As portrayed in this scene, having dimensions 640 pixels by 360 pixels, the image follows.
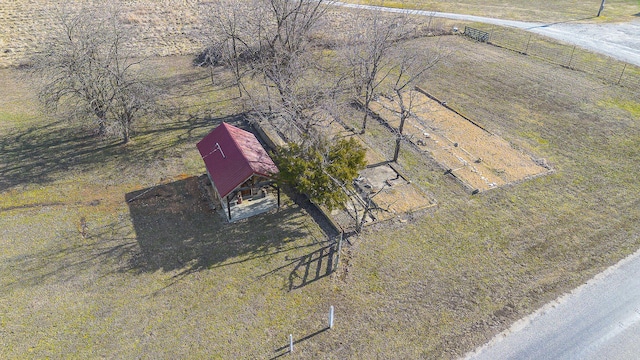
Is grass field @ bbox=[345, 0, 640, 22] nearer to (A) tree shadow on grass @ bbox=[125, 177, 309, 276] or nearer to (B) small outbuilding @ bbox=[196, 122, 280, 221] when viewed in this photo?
(B) small outbuilding @ bbox=[196, 122, 280, 221]

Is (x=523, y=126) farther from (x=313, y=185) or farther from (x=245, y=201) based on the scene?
(x=245, y=201)

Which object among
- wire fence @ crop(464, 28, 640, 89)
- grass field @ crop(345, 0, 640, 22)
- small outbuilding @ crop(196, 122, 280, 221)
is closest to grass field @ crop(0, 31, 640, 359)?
small outbuilding @ crop(196, 122, 280, 221)

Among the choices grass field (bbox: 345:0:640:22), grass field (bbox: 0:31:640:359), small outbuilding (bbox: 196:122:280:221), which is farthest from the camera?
grass field (bbox: 345:0:640:22)

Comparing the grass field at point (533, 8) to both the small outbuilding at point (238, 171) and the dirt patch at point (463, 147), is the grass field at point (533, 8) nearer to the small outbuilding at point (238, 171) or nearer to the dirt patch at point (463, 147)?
the dirt patch at point (463, 147)

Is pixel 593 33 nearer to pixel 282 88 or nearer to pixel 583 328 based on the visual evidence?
pixel 282 88

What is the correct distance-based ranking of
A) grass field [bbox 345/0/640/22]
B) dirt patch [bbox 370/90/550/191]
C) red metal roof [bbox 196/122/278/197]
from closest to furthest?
1. red metal roof [bbox 196/122/278/197]
2. dirt patch [bbox 370/90/550/191]
3. grass field [bbox 345/0/640/22]

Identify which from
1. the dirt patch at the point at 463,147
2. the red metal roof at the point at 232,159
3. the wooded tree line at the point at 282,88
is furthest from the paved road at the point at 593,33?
the red metal roof at the point at 232,159

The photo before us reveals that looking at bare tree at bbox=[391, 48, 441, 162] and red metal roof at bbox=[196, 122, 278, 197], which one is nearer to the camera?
red metal roof at bbox=[196, 122, 278, 197]

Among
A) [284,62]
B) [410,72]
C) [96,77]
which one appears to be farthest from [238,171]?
[410,72]
